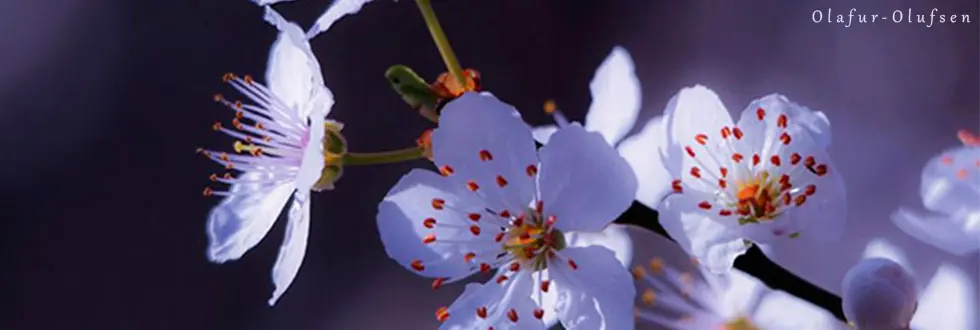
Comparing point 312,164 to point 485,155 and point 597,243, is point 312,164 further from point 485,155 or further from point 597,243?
point 597,243

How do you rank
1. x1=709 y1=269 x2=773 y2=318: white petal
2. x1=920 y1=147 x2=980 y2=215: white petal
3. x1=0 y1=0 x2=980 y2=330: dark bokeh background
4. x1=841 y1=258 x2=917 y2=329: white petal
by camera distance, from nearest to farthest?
x1=841 y1=258 x2=917 y2=329: white petal → x1=920 y1=147 x2=980 y2=215: white petal → x1=709 y1=269 x2=773 y2=318: white petal → x1=0 y1=0 x2=980 y2=330: dark bokeh background

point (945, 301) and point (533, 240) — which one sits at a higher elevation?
point (533, 240)

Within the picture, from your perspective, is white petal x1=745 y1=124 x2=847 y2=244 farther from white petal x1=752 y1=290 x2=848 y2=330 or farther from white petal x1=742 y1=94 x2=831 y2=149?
white petal x1=752 y1=290 x2=848 y2=330

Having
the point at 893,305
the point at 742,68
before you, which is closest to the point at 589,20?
the point at 742,68

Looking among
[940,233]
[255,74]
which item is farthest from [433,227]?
[255,74]

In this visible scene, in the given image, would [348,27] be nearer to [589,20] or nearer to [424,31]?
[424,31]

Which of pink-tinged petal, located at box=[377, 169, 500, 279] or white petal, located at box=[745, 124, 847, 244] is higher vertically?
pink-tinged petal, located at box=[377, 169, 500, 279]

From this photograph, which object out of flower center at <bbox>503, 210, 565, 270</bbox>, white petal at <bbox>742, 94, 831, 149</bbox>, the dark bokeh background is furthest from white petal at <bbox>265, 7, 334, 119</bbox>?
the dark bokeh background
